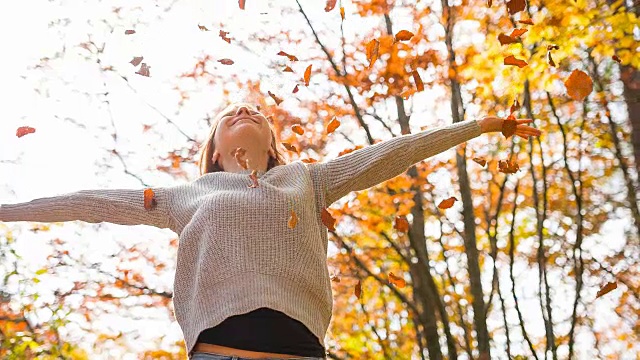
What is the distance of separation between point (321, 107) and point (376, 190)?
2.74ft

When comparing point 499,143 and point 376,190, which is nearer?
point 376,190

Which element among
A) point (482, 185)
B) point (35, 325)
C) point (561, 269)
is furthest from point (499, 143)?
point (35, 325)

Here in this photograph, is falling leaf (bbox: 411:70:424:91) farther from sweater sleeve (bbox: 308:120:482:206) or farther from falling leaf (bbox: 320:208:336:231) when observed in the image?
falling leaf (bbox: 320:208:336:231)

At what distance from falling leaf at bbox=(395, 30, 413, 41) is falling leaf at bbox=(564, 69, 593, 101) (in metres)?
1.08

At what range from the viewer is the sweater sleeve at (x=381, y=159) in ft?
7.44

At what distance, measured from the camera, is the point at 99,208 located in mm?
2182

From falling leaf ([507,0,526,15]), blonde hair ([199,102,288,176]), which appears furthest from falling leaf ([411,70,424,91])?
blonde hair ([199,102,288,176])

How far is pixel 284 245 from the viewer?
203 cm

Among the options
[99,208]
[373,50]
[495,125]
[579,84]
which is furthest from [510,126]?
[373,50]

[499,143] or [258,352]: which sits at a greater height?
[499,143]

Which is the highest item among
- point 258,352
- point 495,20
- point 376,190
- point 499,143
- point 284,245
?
point 495,20

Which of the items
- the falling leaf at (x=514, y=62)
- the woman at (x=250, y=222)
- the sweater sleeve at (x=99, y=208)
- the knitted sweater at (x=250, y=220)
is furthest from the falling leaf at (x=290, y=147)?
the sweater sleeve at (x=99, y=208)

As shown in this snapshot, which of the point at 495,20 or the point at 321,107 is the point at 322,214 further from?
the point at 321,107

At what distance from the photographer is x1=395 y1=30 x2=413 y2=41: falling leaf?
14.9 feet
